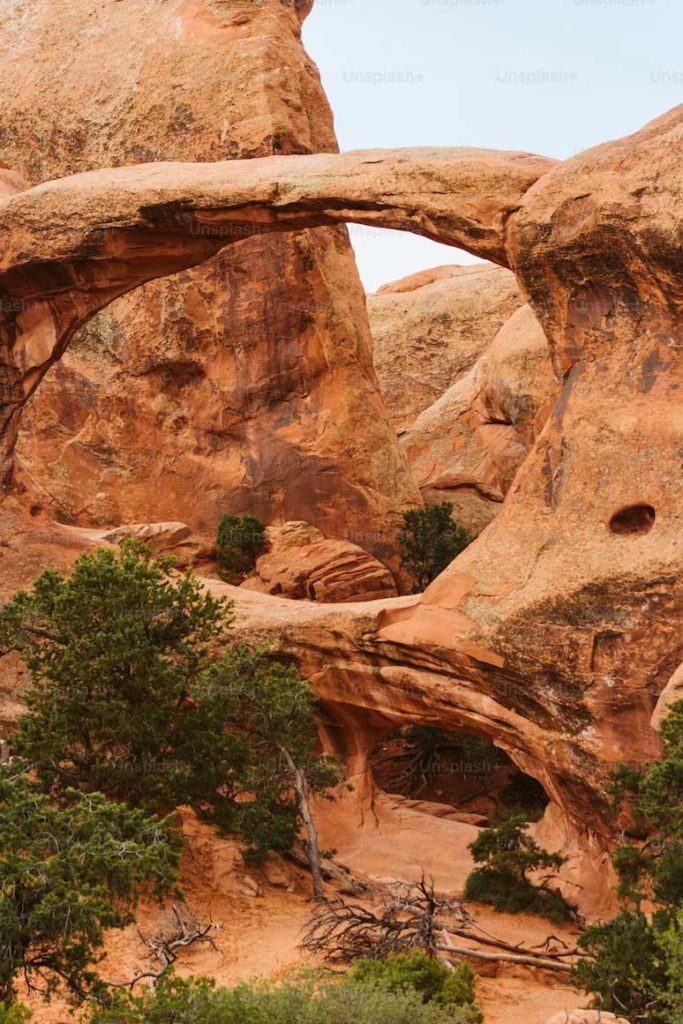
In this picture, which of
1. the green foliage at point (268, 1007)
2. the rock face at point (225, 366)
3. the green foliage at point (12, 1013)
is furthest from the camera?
the rock face at point (225, 366)

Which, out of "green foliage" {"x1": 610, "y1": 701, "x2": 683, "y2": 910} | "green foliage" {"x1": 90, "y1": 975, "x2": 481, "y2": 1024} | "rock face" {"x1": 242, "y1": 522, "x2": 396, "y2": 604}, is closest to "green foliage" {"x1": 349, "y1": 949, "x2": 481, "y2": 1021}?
"green foliage" {"x1": 90, "y1": 975, "x2": 481, "y2": 1024}

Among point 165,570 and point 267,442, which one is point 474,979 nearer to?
point 165,570

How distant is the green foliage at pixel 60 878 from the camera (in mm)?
14164

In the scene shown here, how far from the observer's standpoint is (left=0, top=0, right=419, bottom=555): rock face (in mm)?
34688

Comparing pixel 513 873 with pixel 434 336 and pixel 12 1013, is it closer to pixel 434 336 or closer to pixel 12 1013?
pixel 12 1013

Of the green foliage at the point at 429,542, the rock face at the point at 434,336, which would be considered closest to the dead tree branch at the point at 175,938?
the green foliage at the point at 429,542

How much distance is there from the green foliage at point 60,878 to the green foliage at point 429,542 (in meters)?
17.3

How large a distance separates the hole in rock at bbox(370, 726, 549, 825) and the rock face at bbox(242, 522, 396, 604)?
9.76 ft

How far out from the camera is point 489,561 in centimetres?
2244

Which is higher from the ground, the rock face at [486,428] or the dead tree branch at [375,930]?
the rock face at [486,428]

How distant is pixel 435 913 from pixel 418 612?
189 inches

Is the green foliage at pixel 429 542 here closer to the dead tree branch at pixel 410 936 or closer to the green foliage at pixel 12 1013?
the dead tree branch at pixel 410 936

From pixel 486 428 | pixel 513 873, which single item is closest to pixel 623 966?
pixel 513 873

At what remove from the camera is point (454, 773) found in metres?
31.5
